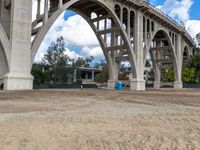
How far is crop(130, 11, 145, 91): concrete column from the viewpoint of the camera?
145 ft

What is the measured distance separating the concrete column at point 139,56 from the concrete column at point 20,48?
2152cm

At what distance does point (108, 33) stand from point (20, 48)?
2109 cm

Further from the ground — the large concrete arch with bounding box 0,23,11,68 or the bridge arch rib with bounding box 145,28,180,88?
the bridge arch rib with bounding box 145,28,180,88

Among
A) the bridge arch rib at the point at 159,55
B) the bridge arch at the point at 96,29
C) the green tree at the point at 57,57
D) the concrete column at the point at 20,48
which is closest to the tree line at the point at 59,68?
the green tree at the point at 57,57

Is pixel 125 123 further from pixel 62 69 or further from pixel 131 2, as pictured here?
pixel 62 69

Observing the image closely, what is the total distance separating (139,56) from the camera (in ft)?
147

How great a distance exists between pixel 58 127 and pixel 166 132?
110 inches

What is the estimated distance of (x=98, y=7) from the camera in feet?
141

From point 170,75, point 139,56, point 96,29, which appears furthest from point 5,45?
point 170,75

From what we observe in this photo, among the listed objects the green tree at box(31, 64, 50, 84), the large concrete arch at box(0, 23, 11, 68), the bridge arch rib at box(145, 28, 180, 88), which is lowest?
the green tree at box(31, 64, 50, 84)

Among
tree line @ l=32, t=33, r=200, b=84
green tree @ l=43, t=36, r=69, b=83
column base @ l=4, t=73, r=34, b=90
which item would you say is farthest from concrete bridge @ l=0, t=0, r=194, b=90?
green tree @ l=43, t=36, r=69, b=83

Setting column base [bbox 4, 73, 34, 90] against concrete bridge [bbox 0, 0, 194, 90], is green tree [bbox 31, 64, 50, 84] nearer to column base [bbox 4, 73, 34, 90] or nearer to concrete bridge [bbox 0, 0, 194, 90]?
concrete bridge [bbox 0, 0, 194, 90]

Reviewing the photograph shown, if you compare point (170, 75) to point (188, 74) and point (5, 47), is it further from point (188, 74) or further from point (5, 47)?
point (5, 47)

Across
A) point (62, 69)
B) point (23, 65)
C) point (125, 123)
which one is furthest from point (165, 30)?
point (125, 123)
